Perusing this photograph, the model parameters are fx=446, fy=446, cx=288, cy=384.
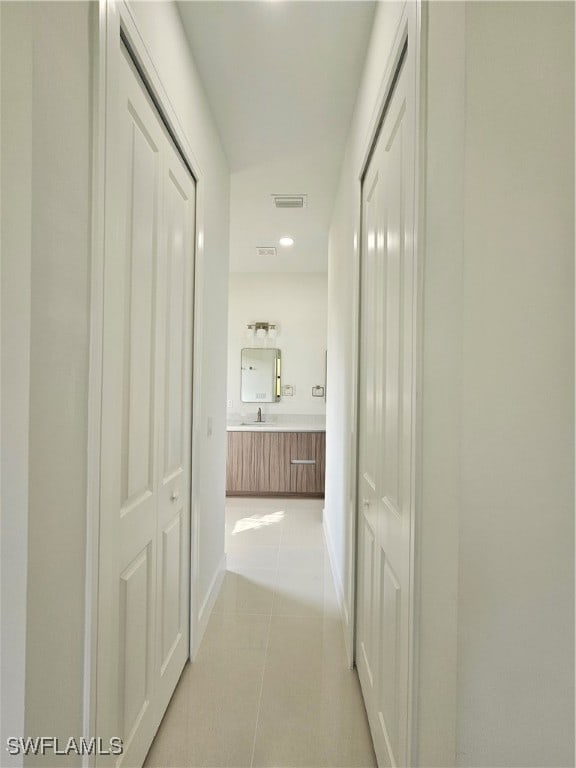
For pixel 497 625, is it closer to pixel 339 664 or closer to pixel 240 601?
pixel 339 664

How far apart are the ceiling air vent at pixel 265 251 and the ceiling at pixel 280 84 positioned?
38.5 inches

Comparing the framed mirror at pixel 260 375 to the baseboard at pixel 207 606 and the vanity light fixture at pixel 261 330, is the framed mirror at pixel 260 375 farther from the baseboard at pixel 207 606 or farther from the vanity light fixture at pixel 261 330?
the baseboard at pixel 207 606

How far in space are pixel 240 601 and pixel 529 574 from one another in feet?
7.24

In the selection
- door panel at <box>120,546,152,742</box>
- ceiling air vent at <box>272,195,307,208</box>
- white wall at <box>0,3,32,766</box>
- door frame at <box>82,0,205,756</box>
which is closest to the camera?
white wall at <box>0,3,32,766</box>

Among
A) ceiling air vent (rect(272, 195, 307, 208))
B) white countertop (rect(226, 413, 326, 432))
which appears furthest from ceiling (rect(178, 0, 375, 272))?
white countertop (rect(226, 413, 326, 432))

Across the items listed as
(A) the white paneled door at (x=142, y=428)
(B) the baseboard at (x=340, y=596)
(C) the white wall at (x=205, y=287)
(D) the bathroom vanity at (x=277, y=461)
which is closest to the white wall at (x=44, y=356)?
(A) the white paneled door at (x=142, y=428)

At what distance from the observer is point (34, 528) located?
844mm

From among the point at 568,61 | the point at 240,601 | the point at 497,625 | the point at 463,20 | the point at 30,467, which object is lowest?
the point at 240,601

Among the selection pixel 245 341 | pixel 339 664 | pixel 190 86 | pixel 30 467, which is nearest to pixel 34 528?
pixel 30 467

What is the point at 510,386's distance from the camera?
836 mm

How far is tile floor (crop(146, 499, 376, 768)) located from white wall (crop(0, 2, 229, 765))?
79 centimetres

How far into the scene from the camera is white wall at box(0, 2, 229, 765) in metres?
0.80

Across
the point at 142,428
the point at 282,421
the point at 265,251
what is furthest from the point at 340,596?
the point at 265,251

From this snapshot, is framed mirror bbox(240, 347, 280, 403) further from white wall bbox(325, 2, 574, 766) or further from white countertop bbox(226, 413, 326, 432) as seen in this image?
white wall bbox(325, 2, 574, 766)
